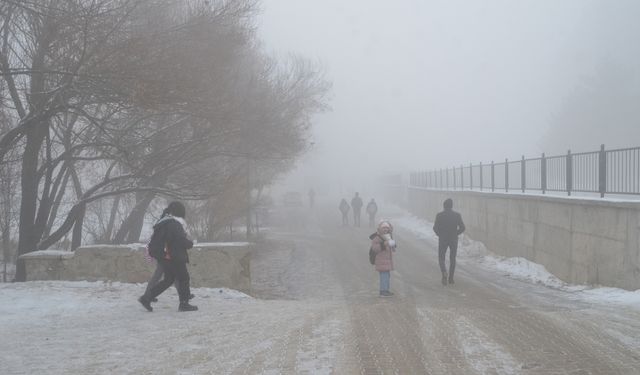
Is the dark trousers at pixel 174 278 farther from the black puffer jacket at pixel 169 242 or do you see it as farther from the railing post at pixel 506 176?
the railing post at pixel 506 176

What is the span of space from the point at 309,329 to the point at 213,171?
10491 mm

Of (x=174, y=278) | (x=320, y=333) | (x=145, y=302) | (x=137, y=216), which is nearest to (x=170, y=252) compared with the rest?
(x=174, y=278)

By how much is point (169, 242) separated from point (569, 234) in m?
8.14

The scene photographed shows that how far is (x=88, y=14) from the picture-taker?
971 centimetres

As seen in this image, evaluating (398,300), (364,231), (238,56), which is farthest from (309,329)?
(364,231)

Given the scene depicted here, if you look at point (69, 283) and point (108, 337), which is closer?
point (108, 337)

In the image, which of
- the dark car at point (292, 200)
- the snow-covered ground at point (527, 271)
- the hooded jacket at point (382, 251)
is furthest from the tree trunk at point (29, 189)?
the dark car at point (292, 200)

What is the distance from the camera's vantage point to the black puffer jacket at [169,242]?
7816mm

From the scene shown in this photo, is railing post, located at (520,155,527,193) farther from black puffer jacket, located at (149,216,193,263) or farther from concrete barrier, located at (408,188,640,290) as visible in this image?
black puffer jacket, located at (149,216,193,263)

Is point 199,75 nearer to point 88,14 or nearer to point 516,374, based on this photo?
point 88,14

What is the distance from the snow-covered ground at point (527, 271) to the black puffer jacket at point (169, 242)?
6293 millimetres

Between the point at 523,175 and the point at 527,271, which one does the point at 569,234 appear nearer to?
the point at 527,271

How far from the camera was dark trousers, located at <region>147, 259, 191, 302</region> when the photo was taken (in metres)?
7.86

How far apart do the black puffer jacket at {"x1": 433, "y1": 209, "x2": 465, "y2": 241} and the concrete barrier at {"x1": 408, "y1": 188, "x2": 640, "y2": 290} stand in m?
2.23
